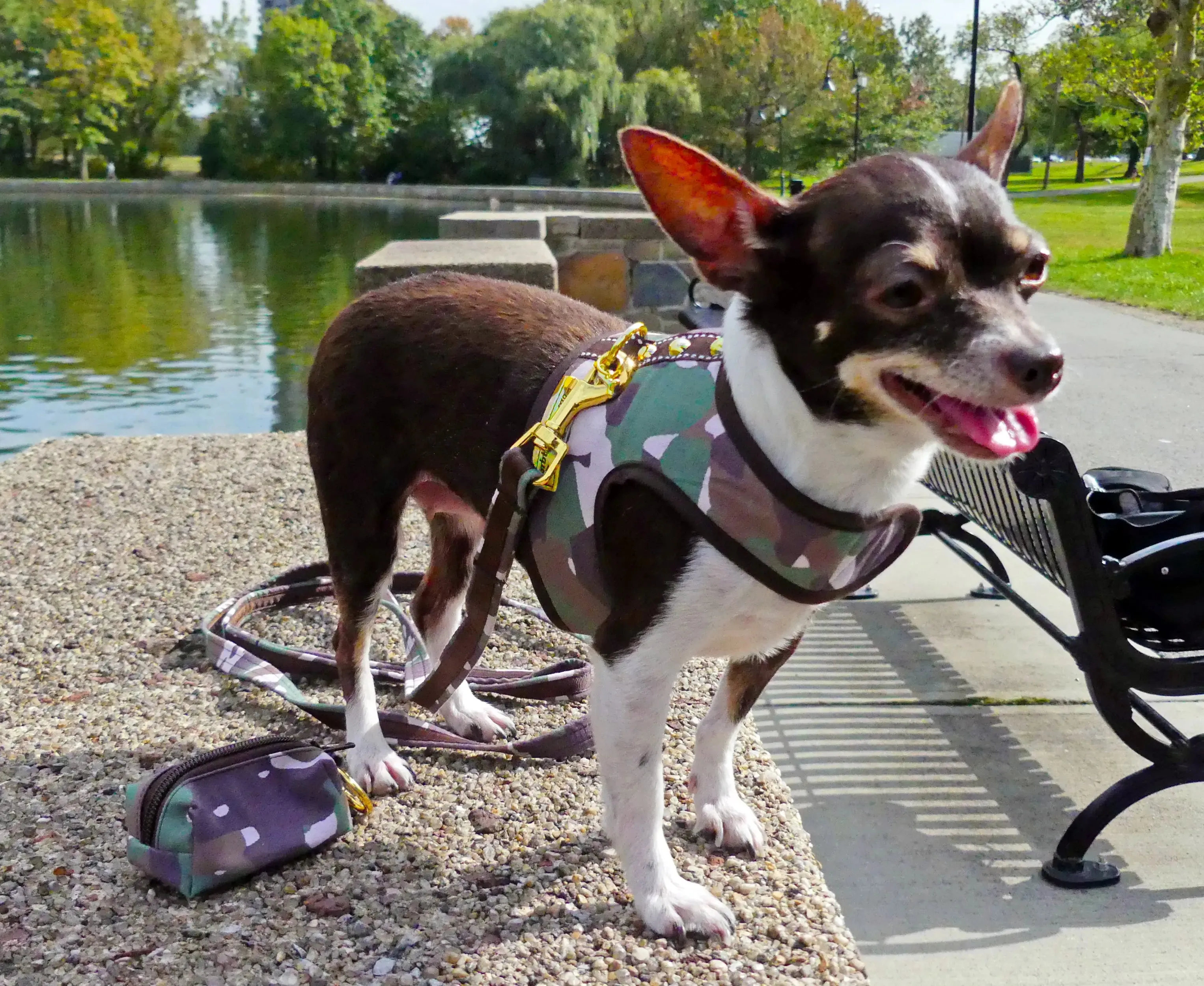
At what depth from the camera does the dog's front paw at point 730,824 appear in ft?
9.41

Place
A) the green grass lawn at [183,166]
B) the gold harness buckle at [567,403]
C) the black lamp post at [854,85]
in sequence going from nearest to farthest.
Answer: the gold harness buckle at [567,403], the black lamp post at [854,85], the green grass lawn at [183,166]

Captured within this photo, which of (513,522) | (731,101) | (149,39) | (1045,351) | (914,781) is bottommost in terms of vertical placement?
(914,781)

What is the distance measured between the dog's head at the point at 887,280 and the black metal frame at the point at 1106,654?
2.12 feet

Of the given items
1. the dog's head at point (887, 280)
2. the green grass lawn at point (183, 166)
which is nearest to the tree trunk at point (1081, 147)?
the green grass lawn at point (183, 166)

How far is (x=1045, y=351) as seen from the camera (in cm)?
183

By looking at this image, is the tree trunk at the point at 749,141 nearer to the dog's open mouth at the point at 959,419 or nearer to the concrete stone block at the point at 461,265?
the concrete stone block at the point at 461,265

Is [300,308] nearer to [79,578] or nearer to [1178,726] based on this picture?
[79,578]

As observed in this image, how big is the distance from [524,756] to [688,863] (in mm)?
708

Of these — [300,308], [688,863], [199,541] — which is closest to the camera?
[688,863]

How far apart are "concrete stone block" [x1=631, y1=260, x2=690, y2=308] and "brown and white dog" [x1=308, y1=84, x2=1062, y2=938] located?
18.0 feet

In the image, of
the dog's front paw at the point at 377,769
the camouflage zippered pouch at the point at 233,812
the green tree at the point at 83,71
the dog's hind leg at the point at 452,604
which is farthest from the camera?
the green tree at the point at 83,71

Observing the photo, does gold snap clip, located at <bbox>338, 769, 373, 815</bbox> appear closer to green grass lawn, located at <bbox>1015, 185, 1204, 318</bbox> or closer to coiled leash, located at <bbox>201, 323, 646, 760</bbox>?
coiled leash, located at <bbox>201, 323, 646, 760</bbox>

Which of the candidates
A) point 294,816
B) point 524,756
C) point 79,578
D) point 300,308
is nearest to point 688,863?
point 524,756

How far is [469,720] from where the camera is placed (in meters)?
3.48
